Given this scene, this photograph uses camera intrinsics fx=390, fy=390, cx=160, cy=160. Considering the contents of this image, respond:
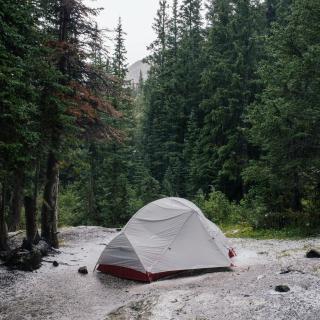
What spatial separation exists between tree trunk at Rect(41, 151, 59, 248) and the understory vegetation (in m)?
0.04

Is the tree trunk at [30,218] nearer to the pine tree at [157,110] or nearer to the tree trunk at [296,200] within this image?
the tree trunk at [296,200]

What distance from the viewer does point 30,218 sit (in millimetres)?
14156

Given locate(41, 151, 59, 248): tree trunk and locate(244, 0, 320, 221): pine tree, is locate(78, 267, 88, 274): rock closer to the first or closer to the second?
locate(41, 151, 59, 248): tree trunk

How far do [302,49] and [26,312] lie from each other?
1557 centimetres

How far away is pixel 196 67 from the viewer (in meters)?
46.0

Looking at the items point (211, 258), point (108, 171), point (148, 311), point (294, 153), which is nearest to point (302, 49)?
point (294, 153)

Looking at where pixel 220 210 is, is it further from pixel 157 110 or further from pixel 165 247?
pixel 157 110

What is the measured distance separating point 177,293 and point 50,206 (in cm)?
824

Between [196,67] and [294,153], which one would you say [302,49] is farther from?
[196,67]

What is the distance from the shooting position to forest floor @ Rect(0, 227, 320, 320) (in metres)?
7.64

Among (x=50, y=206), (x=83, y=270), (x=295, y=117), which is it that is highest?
(x=295, y=117)

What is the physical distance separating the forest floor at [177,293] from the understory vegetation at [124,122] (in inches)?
123

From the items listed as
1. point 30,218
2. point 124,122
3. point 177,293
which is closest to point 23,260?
point 30,218

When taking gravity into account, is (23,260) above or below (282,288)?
Result: below
